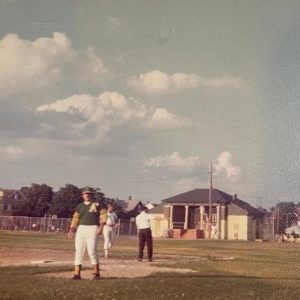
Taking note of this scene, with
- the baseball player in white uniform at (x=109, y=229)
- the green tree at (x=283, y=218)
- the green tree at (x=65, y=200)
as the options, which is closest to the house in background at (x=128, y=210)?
the green tree at (x=65, y=200)

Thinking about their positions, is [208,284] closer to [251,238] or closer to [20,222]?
[20,222]

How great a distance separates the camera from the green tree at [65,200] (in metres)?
89.6

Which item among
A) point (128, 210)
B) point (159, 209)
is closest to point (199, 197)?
point (159, 209)

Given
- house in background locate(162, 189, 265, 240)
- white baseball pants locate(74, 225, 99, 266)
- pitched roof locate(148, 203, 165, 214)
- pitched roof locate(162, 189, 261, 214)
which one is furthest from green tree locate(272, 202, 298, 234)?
white baseball pants locate(74, 225, 99, 266)

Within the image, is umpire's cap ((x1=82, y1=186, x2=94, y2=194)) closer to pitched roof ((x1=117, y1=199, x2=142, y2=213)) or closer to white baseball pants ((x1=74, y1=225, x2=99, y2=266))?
white baseball pants ((x1=74, y1=225, x2=99, y2=266))

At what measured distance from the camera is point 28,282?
27.8 feet

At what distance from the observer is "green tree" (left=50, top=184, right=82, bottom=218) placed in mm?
89625

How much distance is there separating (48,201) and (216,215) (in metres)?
33.7

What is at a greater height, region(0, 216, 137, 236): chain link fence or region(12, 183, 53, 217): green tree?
region(12, 183, 53, 217): green tree

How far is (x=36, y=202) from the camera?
305 ft

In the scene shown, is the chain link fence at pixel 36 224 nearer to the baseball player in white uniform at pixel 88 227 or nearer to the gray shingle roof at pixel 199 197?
the gray shingle roof at pixel 199 197

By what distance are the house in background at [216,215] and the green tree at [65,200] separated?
1784 centimetres

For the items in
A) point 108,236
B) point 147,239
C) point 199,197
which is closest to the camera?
point 147,239

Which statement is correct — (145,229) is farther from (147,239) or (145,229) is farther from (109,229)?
(109,229)
